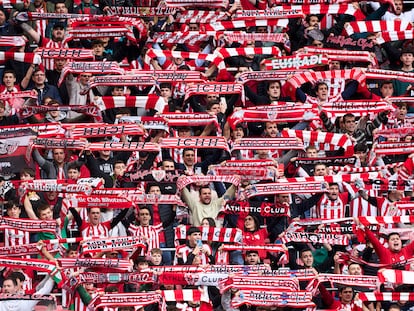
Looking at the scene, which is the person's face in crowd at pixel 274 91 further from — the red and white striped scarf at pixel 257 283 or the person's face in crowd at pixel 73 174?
the red and white striped scarf at pixel 257 283

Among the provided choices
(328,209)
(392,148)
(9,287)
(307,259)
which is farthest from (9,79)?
(307,259)

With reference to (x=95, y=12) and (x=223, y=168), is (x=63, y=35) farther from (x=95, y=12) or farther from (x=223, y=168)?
(x=223, y=168)

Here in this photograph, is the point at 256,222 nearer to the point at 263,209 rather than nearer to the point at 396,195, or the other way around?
the point at 263,209

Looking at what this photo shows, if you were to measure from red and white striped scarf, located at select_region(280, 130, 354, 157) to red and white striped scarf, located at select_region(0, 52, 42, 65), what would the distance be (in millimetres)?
4147

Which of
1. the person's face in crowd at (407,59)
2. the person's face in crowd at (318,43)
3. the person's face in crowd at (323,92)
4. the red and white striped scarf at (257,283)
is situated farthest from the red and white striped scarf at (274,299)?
the person's face in crowd at (318,43)

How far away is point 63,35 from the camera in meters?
32.2

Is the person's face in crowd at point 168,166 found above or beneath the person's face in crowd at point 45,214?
above

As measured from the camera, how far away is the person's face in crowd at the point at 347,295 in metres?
26.3

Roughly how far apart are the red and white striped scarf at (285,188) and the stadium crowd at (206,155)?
0.02 metres

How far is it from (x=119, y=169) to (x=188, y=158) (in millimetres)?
1036

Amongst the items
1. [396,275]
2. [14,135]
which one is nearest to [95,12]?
[14,135]

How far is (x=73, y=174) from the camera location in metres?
28.7

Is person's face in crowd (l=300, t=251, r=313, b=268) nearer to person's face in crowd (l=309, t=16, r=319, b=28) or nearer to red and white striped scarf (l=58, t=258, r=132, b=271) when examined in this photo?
red and white striped scarf (l=58, t=258, r=132, b=271)

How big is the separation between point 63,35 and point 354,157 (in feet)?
18.8
